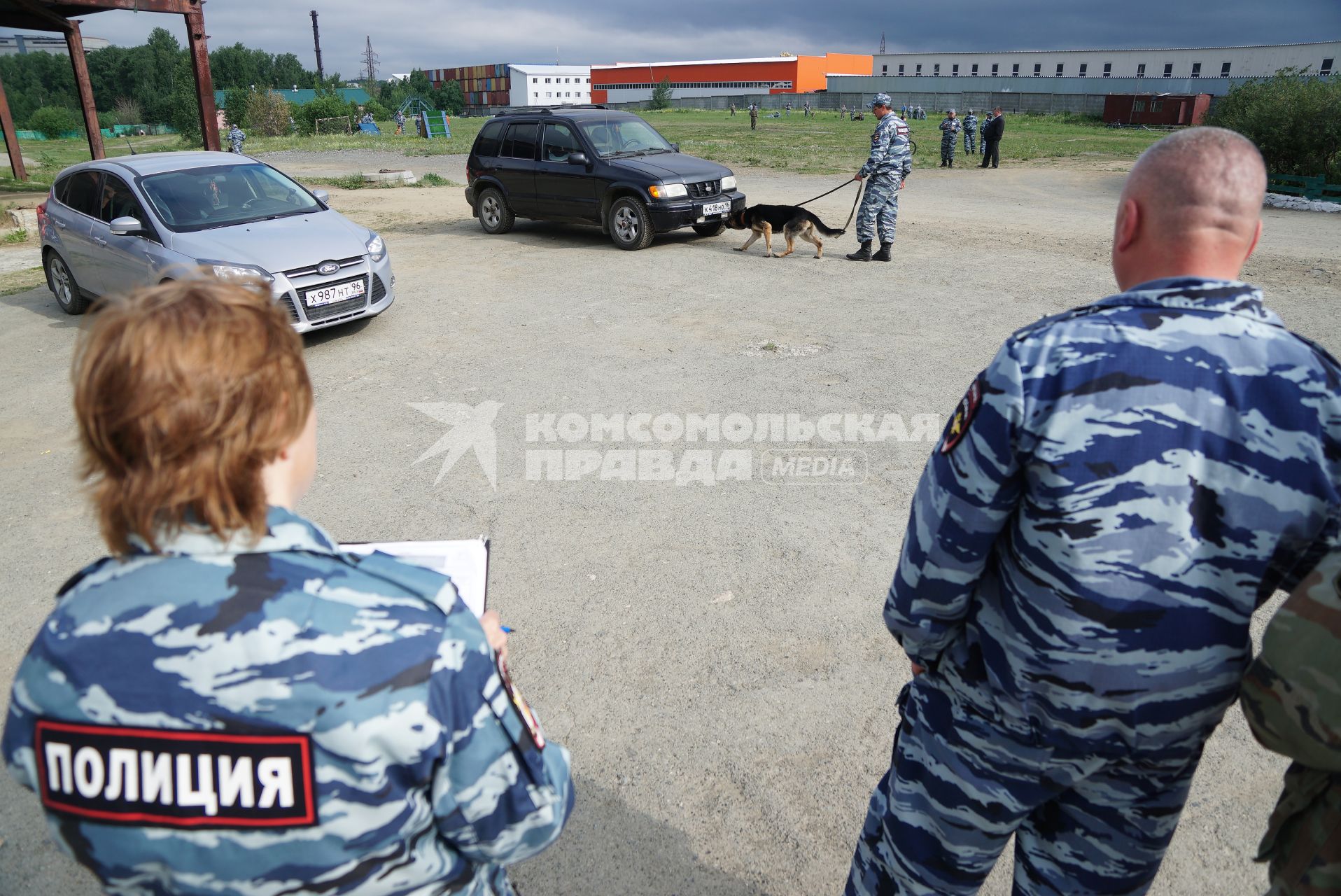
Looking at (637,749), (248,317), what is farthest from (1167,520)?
(637,749)

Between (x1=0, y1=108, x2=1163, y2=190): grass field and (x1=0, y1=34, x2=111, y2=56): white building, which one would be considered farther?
(x1=0, y1=34, x2=111, y2=56): white building

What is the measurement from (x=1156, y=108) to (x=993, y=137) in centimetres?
3315

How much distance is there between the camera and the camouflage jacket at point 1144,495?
1443mm

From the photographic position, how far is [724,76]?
95500 mm

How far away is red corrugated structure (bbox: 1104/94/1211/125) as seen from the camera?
45438 millimetres

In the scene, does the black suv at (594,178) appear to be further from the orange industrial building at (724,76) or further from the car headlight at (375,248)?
the orange industrial building at (724,76)

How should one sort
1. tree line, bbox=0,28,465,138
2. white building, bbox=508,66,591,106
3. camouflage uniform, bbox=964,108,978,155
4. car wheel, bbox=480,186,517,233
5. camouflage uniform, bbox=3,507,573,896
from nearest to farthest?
camouflage uniform, bbox=3,507,573,896
car wheel, bbox=480,186,517,233
camouflage uniform, bbox=964,108,978,155
tree line, bbox=0,28,465,138
white building, bbox=508,66,591,106

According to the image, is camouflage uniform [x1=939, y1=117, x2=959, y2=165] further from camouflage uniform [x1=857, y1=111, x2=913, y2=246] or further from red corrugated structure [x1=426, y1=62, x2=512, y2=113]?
red corrugated structure [x1=426, y1=62, x2=512, y2=113]

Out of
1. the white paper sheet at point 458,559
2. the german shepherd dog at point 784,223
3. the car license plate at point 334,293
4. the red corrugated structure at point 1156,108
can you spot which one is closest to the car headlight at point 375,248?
the car license plate at point 334,293

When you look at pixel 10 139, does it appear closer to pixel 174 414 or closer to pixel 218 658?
pixel 174 414

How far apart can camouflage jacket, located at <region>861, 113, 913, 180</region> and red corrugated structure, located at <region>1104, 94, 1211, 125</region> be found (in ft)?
138

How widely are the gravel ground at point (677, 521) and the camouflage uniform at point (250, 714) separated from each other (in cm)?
21

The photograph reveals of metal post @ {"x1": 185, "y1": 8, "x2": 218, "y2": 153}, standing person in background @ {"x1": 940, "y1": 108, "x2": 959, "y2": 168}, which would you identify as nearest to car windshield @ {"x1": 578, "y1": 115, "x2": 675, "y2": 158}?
metal post @ {"x1": 185, "y1": 8, "x2": 218, "y2": 153}

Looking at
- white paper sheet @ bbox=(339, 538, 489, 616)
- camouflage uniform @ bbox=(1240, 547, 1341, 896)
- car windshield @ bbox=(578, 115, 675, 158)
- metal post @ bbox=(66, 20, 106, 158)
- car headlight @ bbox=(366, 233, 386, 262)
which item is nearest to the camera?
camouflage uniform @ bbox=(1240, 547, 1341, 896)
